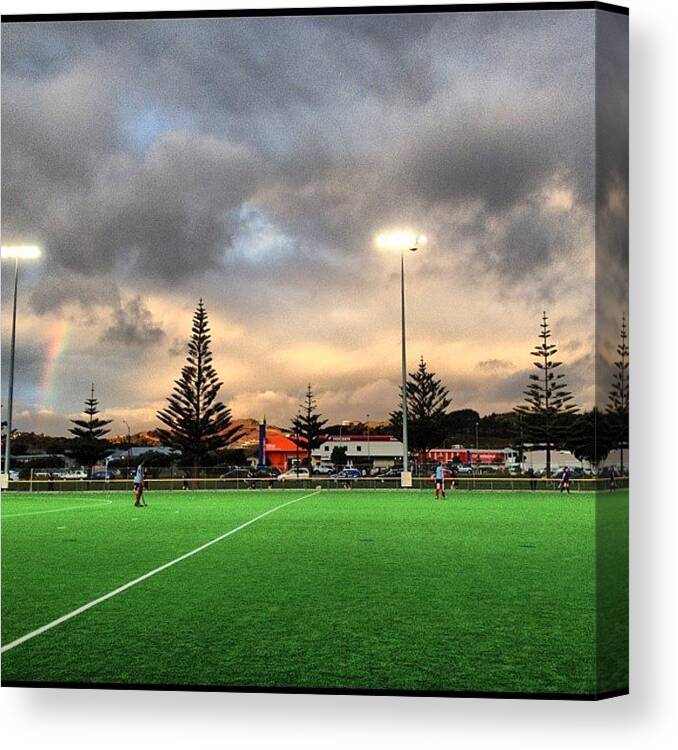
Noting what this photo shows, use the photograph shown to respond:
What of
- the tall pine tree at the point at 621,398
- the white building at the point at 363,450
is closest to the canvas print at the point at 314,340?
the tall pine tree at the point at 621,398

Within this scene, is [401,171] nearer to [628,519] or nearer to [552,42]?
[552,42]

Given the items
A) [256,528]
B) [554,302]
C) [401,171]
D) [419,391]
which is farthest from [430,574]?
[419,391]

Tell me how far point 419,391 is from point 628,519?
40326 millimetres

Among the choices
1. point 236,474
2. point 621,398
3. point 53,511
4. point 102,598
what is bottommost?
point 53,511

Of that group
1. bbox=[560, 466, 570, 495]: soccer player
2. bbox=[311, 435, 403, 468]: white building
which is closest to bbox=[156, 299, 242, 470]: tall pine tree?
bbox=[560, 466, 570, 495]: soccer player

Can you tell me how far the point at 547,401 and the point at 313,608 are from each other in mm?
30808

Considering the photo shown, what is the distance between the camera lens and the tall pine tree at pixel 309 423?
44031 millimetres

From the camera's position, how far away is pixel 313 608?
19.0ft

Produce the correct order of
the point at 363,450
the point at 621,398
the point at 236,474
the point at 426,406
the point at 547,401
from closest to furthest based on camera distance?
1. the point at 621,398
2. the point at 236,474
3. the point at 547,401
4. the point at 426,406
5. the point at 363,450

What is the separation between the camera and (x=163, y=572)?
752 centimetres

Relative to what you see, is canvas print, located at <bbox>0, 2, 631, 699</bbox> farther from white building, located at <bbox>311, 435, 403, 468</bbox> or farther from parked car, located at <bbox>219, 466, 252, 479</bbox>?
white building, located at <bbox>311, 435, 403, 468</bbox>

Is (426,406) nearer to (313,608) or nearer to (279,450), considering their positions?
(279,450)

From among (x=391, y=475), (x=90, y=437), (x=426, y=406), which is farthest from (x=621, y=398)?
(x=426, y=406)

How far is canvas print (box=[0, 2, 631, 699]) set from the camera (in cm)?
453
